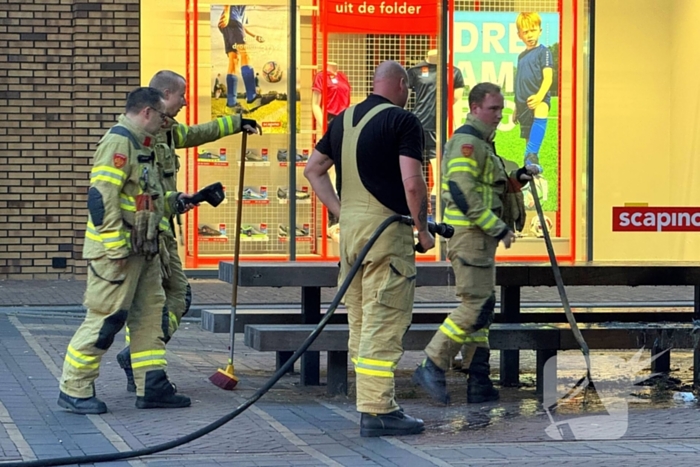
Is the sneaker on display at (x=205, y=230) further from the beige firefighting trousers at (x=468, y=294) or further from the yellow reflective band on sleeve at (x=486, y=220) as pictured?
the yellow reflective band on sleeve at (x=486, y=220)

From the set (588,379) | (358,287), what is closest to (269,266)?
(358,287)

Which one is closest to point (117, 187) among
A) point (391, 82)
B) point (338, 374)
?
point (391, 82)

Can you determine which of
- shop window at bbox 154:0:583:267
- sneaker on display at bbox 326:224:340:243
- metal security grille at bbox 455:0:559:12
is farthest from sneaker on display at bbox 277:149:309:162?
metal security grille at bbox 455:0:559:12

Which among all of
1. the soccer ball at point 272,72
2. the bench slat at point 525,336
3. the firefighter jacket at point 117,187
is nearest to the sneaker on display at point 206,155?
the soccer ball at point 272,72

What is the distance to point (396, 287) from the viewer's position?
22.7 feet

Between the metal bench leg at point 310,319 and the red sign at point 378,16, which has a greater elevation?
the red sign at point 378,16

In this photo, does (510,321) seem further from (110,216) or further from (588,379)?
(110,216)

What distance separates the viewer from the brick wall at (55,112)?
1482cm

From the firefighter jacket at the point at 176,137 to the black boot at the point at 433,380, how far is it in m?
1.77

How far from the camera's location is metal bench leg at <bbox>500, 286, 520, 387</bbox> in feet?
28.8

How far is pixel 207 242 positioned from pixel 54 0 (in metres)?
3.28

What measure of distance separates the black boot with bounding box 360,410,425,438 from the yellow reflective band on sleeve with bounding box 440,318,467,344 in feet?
2.83

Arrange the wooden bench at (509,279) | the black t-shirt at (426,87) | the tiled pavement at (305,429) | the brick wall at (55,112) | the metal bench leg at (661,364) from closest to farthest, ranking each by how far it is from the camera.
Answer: the tiled pavement at (305,429) → the wooden bench at (509,279) → the metal bench leg at (661,364) → the brick wall at (55,112) → the black t-shirt at (426,87)

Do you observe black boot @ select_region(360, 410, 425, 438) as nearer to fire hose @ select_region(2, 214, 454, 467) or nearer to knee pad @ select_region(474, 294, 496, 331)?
fire hose @ select_region(2, 214, 454, 467)
